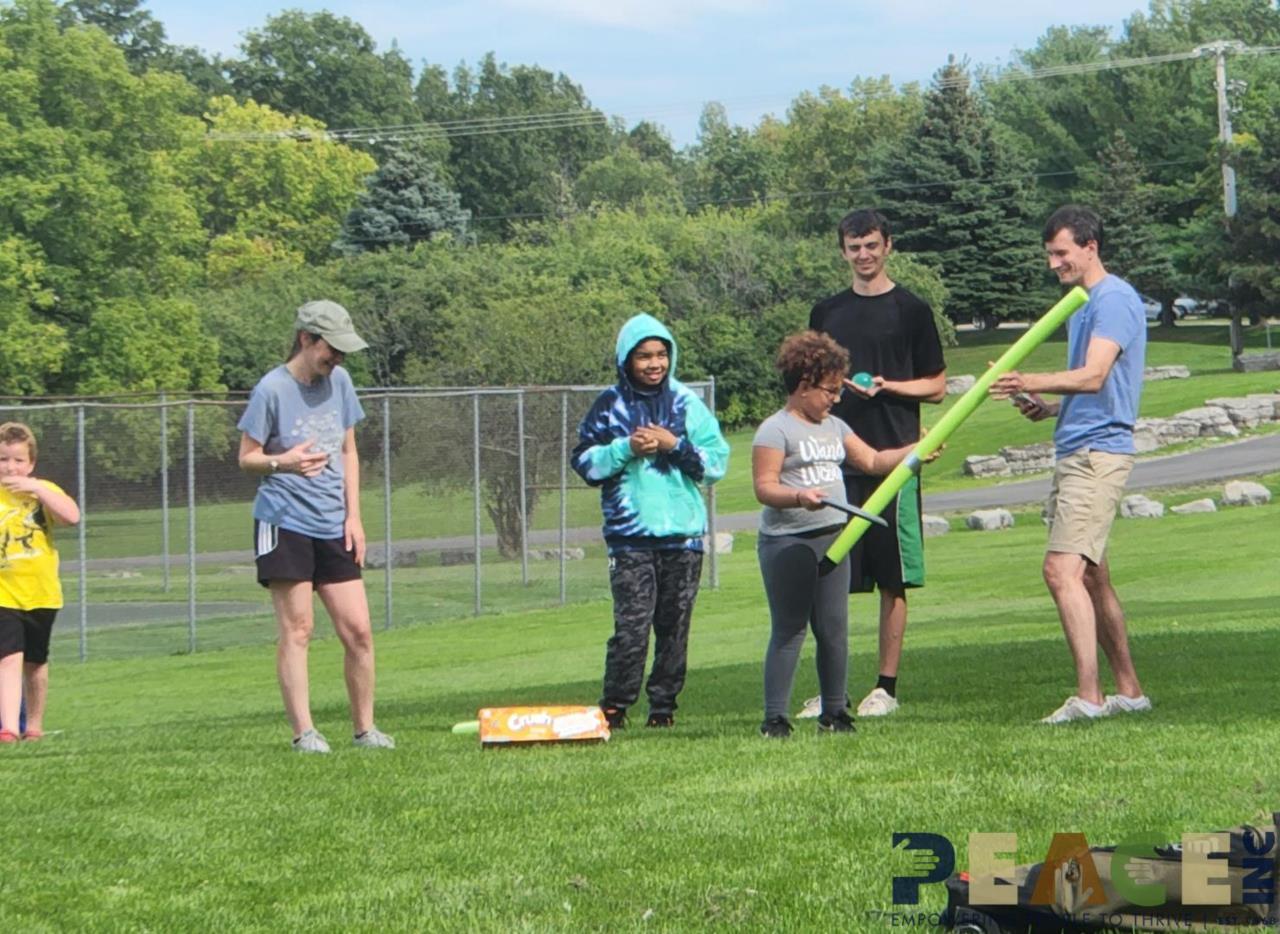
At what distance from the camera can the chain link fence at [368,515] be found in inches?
831

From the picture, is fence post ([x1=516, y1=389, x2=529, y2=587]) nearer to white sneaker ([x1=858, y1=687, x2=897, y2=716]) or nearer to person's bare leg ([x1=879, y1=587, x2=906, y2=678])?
person's bare leg ([x1=879, y1=587, x2=906, y2=678])

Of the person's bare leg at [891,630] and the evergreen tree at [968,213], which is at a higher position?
the evergreen tree at [968,213]

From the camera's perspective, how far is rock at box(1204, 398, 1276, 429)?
4819cm

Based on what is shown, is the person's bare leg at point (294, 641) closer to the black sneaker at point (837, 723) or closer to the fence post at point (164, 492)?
the black sneaker at point (837, 723)

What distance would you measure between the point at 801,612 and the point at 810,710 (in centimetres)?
134

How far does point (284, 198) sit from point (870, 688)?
90.8m

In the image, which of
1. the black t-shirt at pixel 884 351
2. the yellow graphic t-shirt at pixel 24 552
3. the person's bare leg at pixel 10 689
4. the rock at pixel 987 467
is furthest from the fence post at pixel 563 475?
the rock at pixel 987 467

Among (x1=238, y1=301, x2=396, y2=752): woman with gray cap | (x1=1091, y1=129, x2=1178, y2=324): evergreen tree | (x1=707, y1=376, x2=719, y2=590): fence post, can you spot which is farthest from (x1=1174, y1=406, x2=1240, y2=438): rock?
(x1=238, y1=301, x2=396, y2=752): woman with gray cap

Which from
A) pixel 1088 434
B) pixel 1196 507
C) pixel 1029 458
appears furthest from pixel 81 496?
pixel 1029 458

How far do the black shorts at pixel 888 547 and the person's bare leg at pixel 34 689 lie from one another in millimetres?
4969

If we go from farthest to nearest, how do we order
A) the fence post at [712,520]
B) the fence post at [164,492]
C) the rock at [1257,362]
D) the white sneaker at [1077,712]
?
the rock at [1257,362] → the fence post at [712,520] → the fence post at [164,492] → the white sneaker at [1077,712]

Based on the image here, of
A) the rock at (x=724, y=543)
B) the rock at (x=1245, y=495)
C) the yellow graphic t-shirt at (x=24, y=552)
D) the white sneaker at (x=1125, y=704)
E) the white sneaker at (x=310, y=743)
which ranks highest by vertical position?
the yellow graphic t-shirt at (x=24, y=552)

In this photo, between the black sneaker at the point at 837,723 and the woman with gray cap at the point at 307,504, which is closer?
the black sneaker at the point at 837,723

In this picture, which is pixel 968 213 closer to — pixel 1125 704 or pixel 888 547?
pixel 888 547
